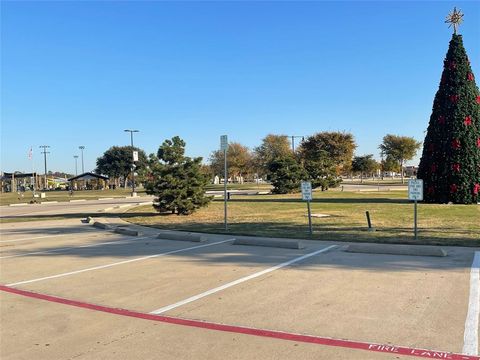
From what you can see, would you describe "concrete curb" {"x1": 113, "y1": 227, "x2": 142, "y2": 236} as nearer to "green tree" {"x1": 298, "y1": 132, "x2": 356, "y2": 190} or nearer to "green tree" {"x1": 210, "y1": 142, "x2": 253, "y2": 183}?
"green tree" {"x1": 298, "y1": 132, "x2": 356, "y2": 190}

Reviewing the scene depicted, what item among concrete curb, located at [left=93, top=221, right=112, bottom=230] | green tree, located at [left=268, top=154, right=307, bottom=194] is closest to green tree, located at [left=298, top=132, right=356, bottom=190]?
green tree, located at [left=268, top=154, right=307, bottom=194]

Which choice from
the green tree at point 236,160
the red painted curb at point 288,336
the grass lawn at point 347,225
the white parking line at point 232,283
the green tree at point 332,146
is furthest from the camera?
the green tree at point 236,160

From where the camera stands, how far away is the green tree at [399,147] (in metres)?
76.4

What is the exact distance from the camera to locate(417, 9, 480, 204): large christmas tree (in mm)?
24891

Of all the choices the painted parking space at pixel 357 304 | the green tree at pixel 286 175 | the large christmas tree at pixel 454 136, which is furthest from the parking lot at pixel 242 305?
the green tree at pixel 286 175

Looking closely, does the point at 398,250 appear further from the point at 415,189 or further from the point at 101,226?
the point at 101,226

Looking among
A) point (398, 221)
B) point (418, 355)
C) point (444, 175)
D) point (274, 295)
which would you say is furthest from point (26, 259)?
point (444, 175)

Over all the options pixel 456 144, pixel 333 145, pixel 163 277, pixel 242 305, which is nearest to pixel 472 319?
pixel 242 305

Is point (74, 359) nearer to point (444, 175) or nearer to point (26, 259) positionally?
point (26, 259)

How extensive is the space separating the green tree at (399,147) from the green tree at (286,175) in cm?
4062

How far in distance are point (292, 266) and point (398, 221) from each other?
29.0 feet

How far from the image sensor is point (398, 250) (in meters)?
9.80

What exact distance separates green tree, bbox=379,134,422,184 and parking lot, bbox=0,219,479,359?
230ft

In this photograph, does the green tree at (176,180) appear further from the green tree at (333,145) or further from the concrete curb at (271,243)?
the green tree at (333,145)
